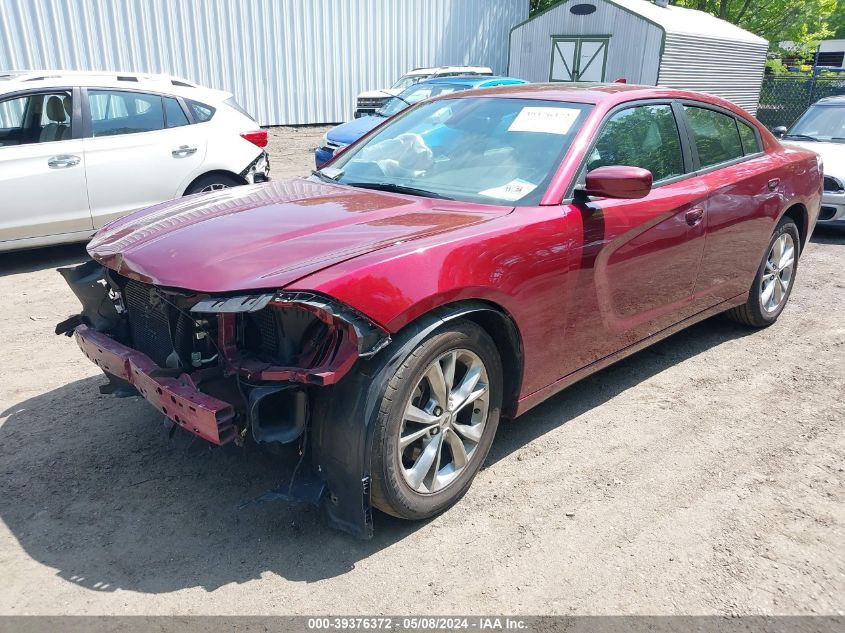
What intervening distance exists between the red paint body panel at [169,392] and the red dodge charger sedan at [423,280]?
1 centimetres

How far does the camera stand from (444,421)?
2963 millimetres

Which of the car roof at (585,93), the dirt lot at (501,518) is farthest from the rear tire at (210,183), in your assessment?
the car roof at (585,93)

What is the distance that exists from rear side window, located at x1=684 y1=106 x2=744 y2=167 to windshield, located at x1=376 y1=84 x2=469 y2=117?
6.96m

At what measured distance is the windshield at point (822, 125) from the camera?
30.5ft

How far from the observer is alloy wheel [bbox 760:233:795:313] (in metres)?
5.11

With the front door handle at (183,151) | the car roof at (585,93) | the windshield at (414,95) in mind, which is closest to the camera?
the car roof at (585,93)

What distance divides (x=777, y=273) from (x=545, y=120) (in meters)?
2.60

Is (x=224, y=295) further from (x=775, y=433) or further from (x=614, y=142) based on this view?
(x=775, y=433)

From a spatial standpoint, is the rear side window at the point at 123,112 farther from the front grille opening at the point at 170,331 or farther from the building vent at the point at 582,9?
the building vent at the point at 582,9

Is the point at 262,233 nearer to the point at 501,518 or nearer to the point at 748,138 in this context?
the point at 501,518

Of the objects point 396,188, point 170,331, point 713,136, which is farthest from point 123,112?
point 713,136

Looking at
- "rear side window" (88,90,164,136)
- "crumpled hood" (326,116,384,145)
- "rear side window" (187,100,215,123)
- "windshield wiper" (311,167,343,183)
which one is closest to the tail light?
"rear side window" (187,100,215,123)

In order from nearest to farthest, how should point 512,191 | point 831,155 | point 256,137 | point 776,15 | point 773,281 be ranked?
point 512,191
point 773,281
point 256,137
point 831,155
point 776,15

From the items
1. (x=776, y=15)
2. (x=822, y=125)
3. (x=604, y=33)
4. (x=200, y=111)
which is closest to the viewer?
(x=200, y=111)
